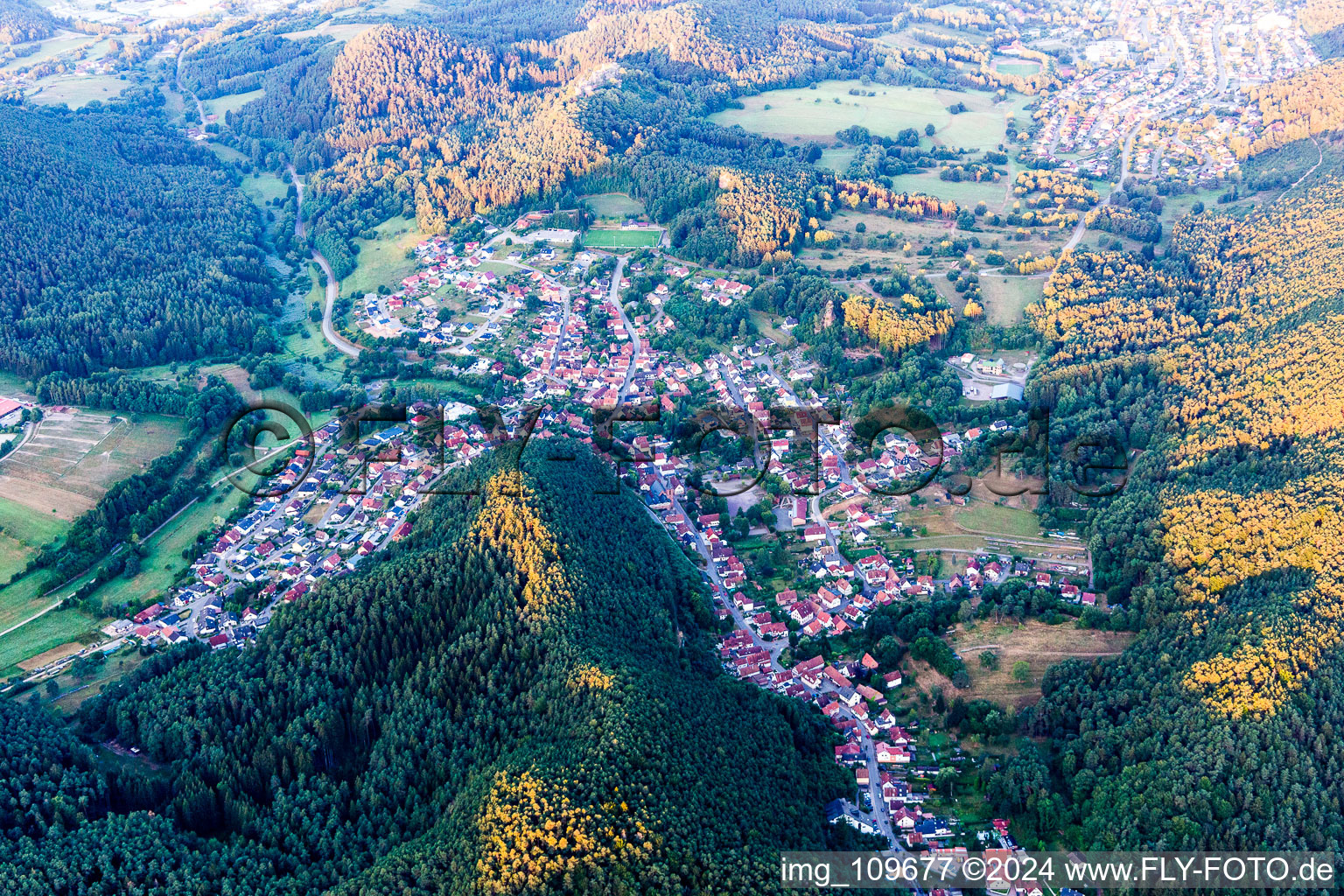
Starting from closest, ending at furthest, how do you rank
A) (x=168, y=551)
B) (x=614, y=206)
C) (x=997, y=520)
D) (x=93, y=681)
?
(x=93, y=681)
(x=168, y=551)
(x=997, y=520)
(x=614, y=206)

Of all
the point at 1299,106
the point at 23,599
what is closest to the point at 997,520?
the point at 23,599

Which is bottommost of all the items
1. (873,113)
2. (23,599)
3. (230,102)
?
(23,599)

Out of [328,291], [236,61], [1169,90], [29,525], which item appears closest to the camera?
[29,525]

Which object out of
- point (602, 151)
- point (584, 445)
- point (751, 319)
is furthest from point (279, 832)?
point (602, 151)

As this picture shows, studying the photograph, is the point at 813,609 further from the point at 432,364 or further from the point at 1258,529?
the point at 432,364

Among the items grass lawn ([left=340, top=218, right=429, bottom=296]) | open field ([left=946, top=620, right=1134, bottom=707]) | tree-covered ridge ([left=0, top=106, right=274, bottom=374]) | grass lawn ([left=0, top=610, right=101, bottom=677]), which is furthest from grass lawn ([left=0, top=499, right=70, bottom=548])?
open field ([left=946, top=620, right=1134, bottom=707])

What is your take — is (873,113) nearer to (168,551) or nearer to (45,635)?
(168,551)

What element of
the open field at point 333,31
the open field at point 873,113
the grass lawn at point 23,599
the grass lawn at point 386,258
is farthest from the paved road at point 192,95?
the grass lawn at point 23,599

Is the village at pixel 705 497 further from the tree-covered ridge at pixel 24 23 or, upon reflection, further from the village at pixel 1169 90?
the tree-covered ridge at pixel 24 23
